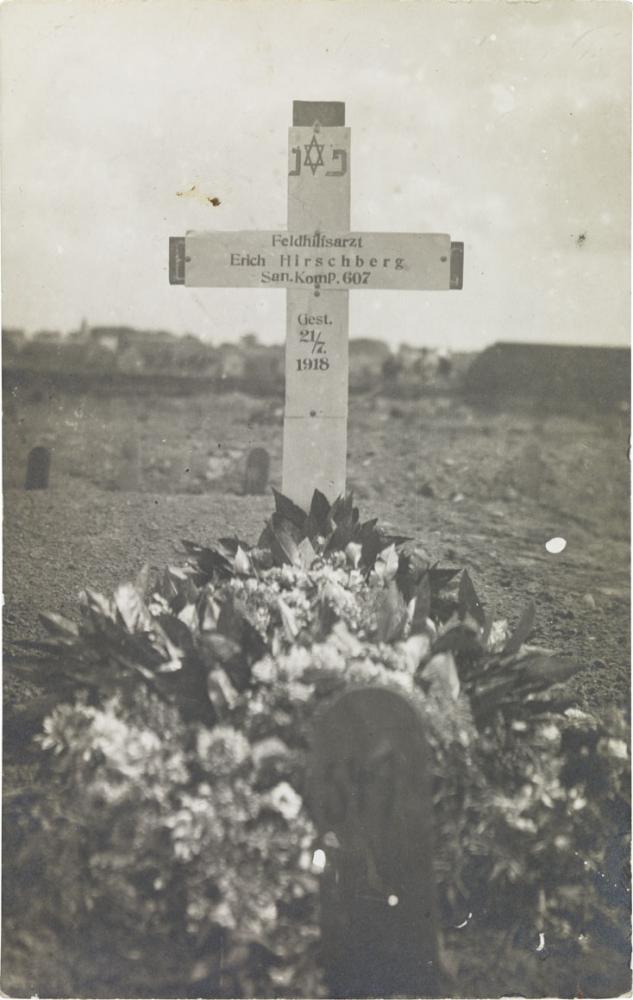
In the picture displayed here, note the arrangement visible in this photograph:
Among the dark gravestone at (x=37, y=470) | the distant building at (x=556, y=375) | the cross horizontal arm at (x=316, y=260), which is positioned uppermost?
the cross horizontal arm at (x=316, y=260)

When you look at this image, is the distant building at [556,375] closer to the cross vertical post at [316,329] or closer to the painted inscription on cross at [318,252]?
the painted inscription on cross at [318,252]

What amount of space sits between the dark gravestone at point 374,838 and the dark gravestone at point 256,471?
2362 millimetres

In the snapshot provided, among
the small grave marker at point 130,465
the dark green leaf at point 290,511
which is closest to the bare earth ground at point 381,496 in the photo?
the small grave marker at point 130,465

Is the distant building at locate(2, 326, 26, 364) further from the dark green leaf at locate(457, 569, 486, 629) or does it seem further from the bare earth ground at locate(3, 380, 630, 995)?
the dark green leaf at locate(457, 569, 486, 629)

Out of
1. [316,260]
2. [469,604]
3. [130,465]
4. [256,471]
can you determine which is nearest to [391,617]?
[469,604]

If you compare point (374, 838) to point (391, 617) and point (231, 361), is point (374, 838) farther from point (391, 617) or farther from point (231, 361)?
point (231, 361)

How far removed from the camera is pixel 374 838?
2176 millimetres

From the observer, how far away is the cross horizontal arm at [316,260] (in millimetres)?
2945

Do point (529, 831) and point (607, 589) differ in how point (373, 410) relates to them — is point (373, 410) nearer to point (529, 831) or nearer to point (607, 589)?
point (607, 589)

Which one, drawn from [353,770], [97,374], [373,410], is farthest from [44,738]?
[373,410]

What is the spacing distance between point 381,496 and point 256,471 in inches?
26.6

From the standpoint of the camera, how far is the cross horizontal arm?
2945 millimetres

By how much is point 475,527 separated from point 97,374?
84.8 inches

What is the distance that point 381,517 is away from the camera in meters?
4.28
